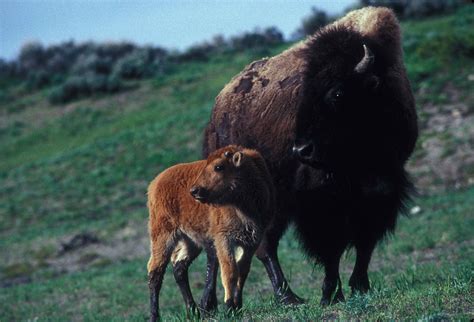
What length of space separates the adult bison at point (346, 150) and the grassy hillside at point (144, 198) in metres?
0.65

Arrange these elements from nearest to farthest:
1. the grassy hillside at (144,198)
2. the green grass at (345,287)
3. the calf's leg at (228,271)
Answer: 1. the green grass at (345,287)
2. the calf's leg at (228,271)
3. the grassy hillside at (144,198)

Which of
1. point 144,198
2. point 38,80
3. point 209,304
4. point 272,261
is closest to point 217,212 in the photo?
point 209,304

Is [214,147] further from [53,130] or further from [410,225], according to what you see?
[53,130]

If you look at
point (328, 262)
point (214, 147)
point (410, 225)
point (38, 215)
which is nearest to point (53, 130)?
point (38, 215)

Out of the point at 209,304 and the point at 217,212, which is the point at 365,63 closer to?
the point at 217,212

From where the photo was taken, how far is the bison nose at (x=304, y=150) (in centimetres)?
817

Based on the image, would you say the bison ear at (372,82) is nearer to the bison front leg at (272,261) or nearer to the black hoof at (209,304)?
the bison front leg at (272,261)

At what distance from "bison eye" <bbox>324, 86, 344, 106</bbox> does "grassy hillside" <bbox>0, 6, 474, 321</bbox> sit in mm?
1966

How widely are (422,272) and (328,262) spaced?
2.22m

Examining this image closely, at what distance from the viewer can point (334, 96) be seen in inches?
332

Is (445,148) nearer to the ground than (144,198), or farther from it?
farther from it

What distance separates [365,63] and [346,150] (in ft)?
3.04

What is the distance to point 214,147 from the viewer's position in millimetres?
11109

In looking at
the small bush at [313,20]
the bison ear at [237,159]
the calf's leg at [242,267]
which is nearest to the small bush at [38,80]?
the small bush at [313,20]
